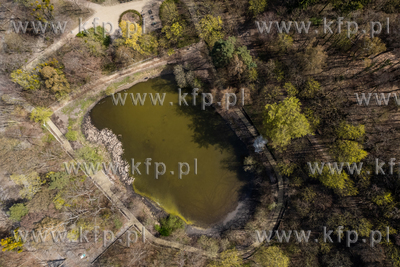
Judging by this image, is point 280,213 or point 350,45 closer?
point 350,45

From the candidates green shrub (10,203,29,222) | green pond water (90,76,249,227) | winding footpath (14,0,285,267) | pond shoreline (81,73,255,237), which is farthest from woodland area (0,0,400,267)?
green pond water (90,76,249,227)

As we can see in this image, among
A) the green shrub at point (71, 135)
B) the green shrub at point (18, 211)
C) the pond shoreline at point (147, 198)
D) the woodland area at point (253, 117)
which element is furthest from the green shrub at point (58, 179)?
the pond shoreline at point (147, 198)

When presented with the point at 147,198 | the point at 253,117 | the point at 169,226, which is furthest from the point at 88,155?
the point at 253,117

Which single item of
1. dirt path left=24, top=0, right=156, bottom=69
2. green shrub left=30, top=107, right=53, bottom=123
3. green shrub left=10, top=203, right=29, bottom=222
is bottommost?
green shrub left=10, top=203, right=29, bottom=222

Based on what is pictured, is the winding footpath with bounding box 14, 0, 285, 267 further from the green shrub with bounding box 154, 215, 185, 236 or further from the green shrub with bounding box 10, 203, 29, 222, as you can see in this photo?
the green shrub with bounding box 10, 203, 29, 222

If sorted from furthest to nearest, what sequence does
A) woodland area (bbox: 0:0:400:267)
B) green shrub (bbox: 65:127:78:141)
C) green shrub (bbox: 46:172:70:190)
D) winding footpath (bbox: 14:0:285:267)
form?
green shrub (bbox: 65:127:78:141)
winding footpath (bbox: 14:0:285:267)
green shrub (bbox: 46:172:70:190)
woodland area (bbox: 0:0:400:267)

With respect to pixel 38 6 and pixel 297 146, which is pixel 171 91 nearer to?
pixel 297 146

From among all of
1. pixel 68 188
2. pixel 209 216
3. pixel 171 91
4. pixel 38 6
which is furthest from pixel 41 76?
Result: pixel 209 216
